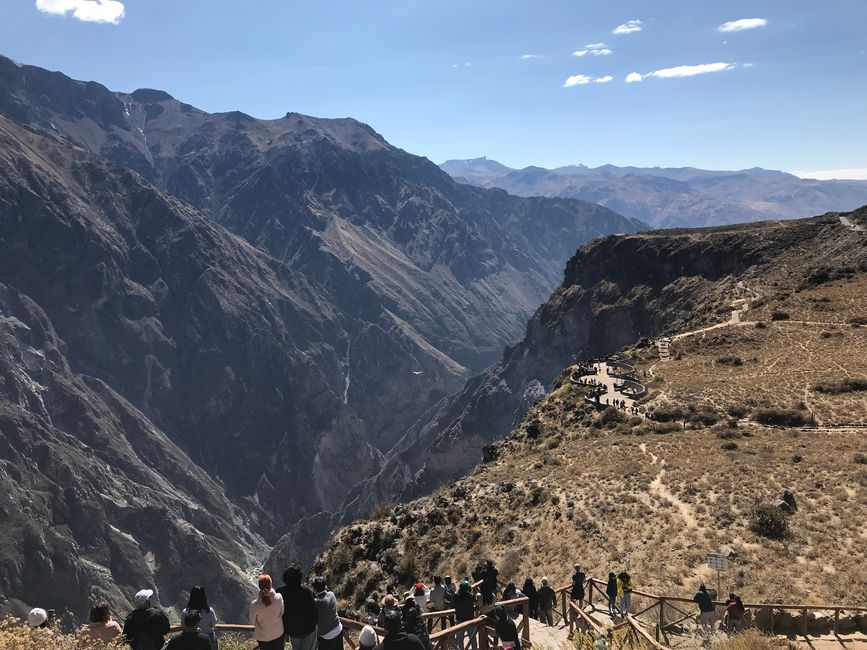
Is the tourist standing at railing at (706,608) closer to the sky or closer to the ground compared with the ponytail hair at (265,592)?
closer to the ground

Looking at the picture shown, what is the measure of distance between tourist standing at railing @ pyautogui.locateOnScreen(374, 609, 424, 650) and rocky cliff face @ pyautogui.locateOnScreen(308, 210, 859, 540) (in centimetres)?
6136

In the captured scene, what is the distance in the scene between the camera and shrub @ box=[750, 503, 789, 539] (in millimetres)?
20297

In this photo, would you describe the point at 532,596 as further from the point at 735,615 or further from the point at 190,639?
the point at 190,639

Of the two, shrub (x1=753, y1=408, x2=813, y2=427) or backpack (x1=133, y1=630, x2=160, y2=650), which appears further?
shrub (x1=753, y1=408, x2=813, y2=427)

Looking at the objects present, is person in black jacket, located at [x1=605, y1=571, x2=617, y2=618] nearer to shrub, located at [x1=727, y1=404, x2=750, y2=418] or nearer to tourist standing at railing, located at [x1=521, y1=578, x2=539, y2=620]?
tourist standing at railing, located at [x1=521, y1=578, x2=539, y2=620]

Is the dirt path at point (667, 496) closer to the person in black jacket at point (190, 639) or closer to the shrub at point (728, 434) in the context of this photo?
the shrub at point (728, 434)

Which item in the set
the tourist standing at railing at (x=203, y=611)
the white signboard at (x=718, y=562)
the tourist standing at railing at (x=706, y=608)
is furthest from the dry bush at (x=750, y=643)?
the tourist standing at railing at (x=203, y=611)

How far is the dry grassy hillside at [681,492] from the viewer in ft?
63.5

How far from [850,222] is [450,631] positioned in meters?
92.7

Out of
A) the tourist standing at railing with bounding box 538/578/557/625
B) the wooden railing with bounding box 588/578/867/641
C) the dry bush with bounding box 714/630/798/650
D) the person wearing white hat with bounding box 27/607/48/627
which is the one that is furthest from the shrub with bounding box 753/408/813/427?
the person wearing white hat with bounding box 27/607/48/627

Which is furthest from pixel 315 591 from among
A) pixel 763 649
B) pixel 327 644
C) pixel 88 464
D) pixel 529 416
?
pixel 88 464

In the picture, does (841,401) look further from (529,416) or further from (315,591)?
A: (315,591)

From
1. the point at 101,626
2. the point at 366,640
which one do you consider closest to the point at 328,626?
the point at 366,640

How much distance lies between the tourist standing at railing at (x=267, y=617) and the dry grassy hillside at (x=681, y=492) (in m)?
12.1
